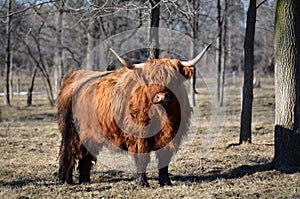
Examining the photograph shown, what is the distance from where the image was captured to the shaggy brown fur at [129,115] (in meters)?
6.42

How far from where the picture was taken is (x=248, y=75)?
1041 centimetres

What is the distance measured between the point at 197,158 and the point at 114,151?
8.08 feet

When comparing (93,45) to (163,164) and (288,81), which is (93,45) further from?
(163,164)

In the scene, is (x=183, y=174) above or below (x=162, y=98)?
below

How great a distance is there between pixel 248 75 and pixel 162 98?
4939 mm

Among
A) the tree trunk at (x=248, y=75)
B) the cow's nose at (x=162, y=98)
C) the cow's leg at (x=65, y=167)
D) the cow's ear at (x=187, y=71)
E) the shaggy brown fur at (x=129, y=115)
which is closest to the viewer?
the cow's nose at (x=162, y=98)

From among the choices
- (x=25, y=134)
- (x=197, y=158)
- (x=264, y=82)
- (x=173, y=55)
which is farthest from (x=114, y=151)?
(x=264, y=82)

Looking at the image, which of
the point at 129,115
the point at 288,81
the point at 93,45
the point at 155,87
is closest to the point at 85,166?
the point at 129,115

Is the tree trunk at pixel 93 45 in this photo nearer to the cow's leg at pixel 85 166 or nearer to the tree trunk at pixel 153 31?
the tree trunk at pixel 153 31

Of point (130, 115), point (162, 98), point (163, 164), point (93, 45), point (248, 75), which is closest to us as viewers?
point (162, 98)

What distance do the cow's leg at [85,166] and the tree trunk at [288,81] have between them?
3197 millimetres

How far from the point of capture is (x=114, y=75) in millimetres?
7379

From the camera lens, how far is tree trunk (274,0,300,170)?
7.44 meters

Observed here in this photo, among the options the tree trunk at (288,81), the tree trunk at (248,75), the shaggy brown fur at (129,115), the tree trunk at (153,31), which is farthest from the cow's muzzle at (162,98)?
the tree trunk at (248,75)
